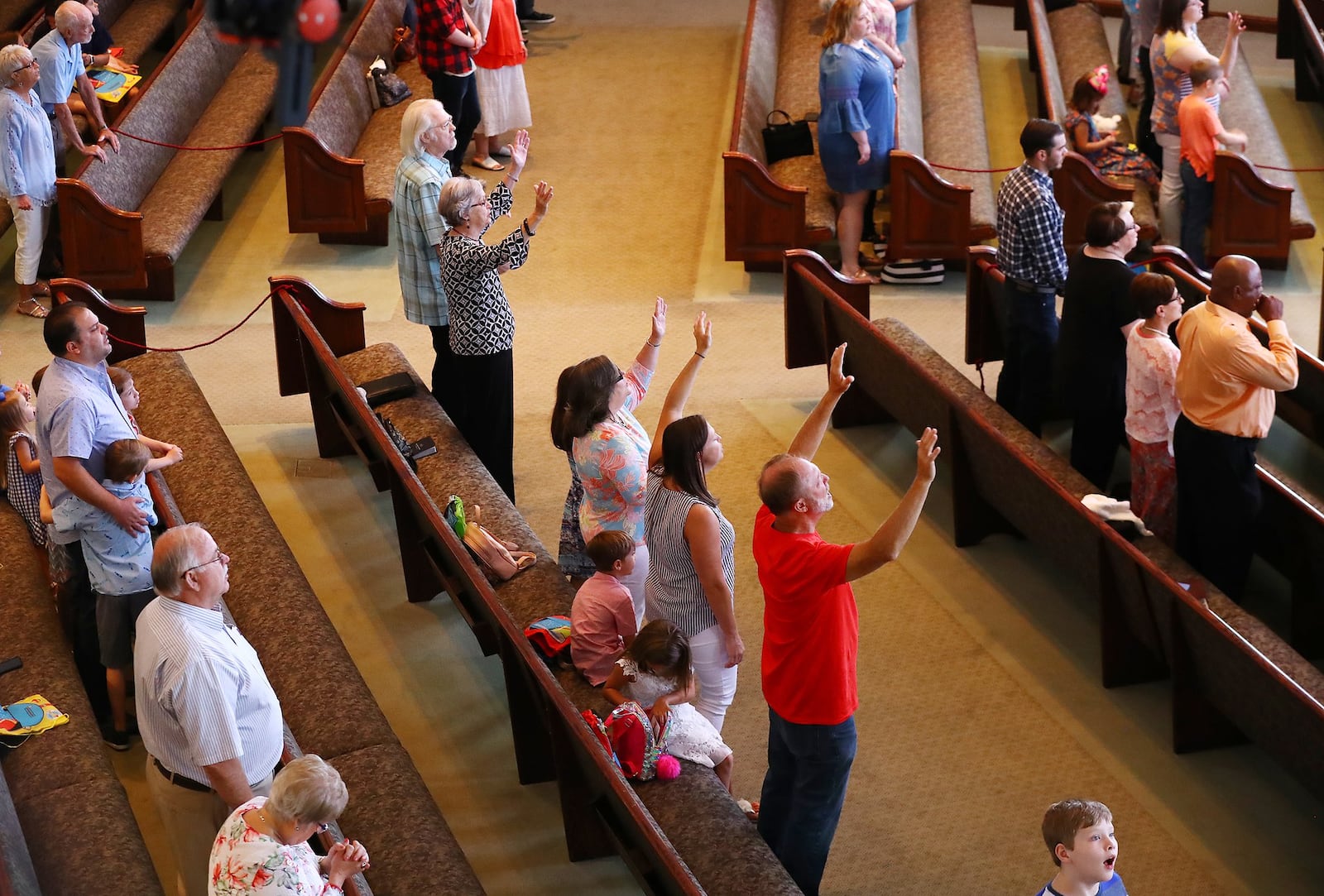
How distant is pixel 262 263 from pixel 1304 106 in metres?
6.74

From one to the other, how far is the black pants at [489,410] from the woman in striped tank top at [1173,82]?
4.02 m

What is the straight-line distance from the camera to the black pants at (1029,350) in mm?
6207

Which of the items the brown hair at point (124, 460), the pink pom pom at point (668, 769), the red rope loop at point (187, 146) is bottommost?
the pink pom pom at point (668, 769)

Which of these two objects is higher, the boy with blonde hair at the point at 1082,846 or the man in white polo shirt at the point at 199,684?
the man in white polo shirt at the point at 199,684

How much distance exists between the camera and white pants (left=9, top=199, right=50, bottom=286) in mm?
7566

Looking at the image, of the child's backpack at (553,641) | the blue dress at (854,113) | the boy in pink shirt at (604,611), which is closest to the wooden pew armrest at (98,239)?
the blue dress at (854,113)

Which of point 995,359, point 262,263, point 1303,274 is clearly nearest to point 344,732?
point 995,359

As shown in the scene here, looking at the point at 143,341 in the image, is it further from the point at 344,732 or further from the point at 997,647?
the point at 997,647

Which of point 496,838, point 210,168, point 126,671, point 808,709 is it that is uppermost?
point 210,168

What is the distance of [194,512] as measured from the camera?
5.60m

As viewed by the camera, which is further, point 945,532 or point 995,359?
point 995,359

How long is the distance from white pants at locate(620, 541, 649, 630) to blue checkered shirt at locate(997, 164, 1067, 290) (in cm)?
224

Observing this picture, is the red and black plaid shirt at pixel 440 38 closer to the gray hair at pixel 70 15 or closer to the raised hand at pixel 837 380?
the gray hair at pixel 70 15

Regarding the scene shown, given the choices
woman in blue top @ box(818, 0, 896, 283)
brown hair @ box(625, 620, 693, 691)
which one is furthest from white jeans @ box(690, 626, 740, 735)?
woman in blue top @ box(818, 0, 896, 283)
